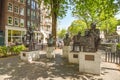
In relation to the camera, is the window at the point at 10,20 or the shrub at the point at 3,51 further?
the window at the point at 10,20

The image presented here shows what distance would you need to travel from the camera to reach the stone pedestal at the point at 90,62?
1003cm

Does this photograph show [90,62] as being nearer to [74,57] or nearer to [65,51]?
[74,57]

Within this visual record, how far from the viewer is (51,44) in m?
16.2

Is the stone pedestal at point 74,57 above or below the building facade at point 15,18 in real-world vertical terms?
below

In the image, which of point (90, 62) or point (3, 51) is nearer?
point (90, 62)

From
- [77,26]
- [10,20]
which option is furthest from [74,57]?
[77,26]

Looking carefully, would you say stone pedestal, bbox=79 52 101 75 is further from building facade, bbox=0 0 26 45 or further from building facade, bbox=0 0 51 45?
building facade, bbox=0 0 26 45

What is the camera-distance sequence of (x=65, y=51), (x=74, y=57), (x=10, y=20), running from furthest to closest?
1. (x=10, y=20)
2. (x=65, y=51)
3. (x=74, y=57)

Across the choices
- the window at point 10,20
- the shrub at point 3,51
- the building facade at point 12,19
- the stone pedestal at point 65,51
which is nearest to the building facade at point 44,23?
the building facade at point 12,19

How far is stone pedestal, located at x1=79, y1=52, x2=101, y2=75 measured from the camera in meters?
10.0

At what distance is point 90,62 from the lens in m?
10.2

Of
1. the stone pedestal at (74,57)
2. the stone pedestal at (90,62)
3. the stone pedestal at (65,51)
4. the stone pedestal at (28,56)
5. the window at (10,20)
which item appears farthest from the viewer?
the window at (10,20)

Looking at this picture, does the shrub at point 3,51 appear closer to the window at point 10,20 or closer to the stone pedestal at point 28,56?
the stone pedestal at point 28,56

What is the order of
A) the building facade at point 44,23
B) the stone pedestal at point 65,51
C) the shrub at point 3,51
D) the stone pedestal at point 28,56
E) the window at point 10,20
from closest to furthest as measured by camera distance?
1. the stone pedestal at point 28,56
2. the shrub at point 3,51
3. the stone pedestal at point 65,51
4. the window at point 10,20
5. the building facade at point 44,23
